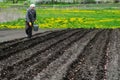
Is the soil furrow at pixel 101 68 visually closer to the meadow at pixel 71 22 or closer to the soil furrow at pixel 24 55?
the soil furrow at pixel 24 55

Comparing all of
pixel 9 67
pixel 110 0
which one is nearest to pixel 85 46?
pixel 9 67

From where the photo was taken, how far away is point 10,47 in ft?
66.0

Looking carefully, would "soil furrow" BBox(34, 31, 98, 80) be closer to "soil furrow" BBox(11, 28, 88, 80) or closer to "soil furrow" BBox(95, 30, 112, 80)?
"soil furrow" BBox(11, 28, 88, 80)

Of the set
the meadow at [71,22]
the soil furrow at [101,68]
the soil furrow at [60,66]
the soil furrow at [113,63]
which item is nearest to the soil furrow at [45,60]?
the soil furrow at [60,66]

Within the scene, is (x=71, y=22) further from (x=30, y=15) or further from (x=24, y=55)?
(x=24, y=55)

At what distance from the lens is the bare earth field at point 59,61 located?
12.5 metres

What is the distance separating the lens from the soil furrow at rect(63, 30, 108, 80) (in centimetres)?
1243

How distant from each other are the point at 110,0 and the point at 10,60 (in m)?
111

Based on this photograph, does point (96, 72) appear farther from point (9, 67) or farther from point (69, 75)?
point (9, 67)

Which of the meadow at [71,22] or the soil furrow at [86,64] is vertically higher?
the soil furrow at [86,64]

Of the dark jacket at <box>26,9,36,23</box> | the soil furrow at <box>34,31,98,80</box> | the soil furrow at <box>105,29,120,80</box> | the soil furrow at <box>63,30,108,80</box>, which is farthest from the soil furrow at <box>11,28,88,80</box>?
the dark jacket at <box>26,9,36,23</box>

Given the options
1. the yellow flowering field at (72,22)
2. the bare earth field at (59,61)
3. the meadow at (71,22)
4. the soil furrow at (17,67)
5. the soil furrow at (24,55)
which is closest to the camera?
the bare earth field at (59,61)

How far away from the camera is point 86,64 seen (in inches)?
588

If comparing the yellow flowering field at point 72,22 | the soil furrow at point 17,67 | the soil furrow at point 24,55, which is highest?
the soil furrow at point 17,67
